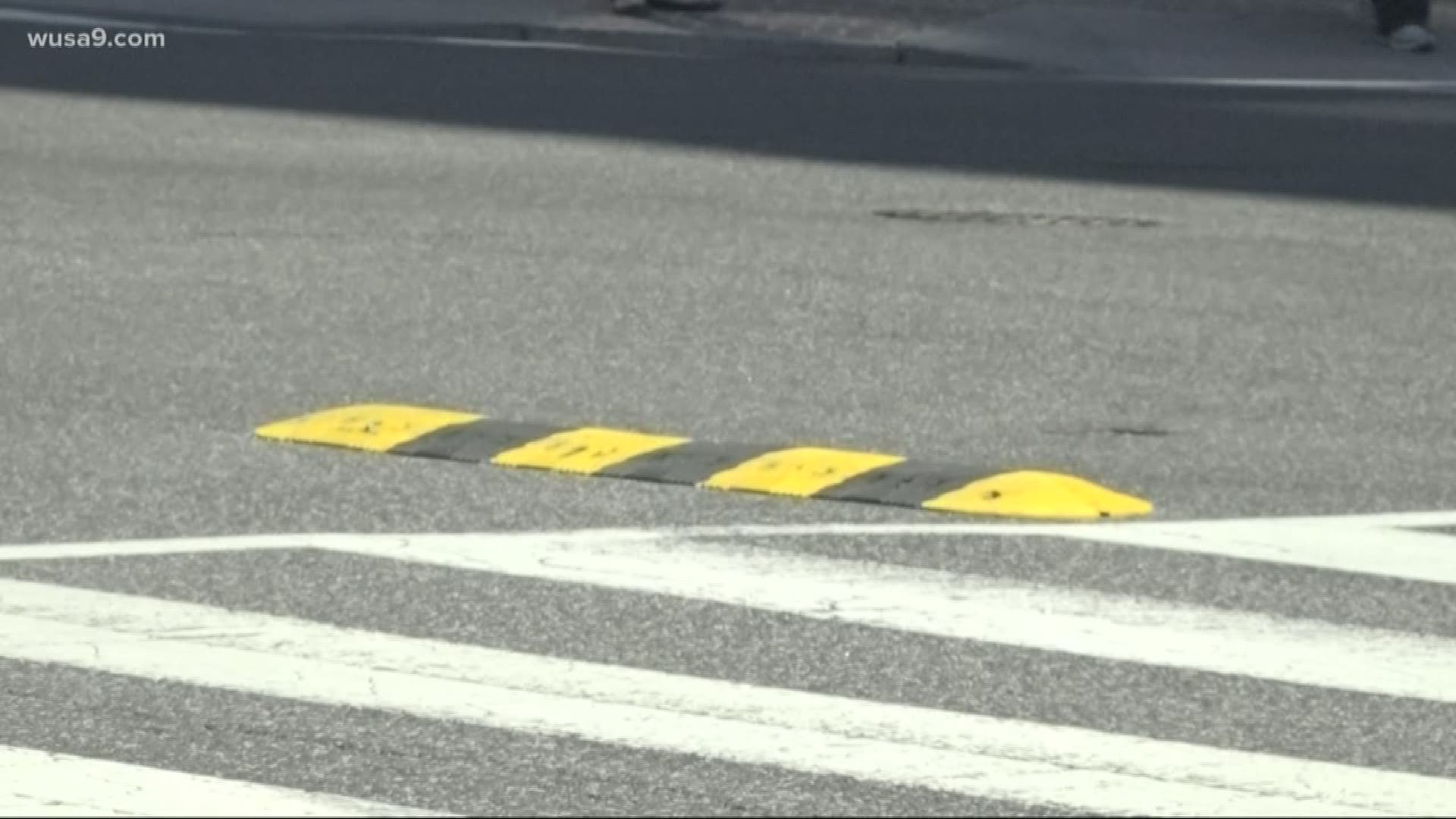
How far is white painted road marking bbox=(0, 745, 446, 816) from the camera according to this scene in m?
4.89

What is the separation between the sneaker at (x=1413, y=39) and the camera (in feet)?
63.7

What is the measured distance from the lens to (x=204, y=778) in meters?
5.09

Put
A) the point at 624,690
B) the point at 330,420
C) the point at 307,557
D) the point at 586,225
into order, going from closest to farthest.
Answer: the point at 624,690 < the point at 307,557 < the point at 330,420 < the point at 586,225

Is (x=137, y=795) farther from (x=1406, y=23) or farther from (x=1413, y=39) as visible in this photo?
(x=1406, y=23)

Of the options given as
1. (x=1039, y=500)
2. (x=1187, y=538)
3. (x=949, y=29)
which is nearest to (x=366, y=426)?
(x=1039, y=500)

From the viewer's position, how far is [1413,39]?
19.5 meters

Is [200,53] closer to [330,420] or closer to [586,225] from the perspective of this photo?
[586,225]

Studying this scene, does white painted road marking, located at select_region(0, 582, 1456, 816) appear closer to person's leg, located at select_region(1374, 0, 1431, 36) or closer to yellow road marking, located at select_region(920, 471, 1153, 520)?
yellow road marking, located at select_region(920, 471, 1153, 520)

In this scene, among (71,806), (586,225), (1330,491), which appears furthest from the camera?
(586,225)

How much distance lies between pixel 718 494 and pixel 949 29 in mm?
12513

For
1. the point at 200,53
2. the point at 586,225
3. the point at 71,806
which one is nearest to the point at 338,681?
the point at 71,806

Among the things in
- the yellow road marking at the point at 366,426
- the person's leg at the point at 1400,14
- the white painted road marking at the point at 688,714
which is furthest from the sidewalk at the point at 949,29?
the white painted road marking at the point at 688,714

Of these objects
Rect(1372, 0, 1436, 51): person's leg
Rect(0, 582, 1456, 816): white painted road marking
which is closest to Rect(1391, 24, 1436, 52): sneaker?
Rect(1372, 0, 1436, 51): person's leg

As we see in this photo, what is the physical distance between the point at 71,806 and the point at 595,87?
1232 cm
